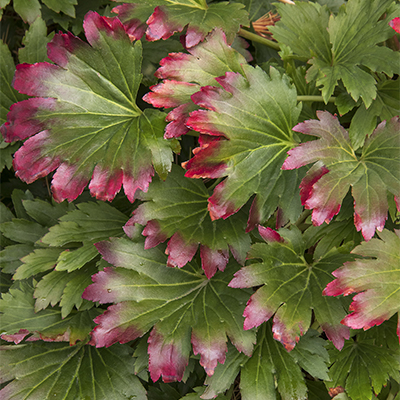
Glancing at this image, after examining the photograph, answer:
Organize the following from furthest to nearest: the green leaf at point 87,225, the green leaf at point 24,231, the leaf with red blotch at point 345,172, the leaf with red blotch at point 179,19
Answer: the green leaf at point 24,231 → the green leaf at point 87,225 → the leaf with red blotch at point 179,19 → the leaf with red blotch at point 345,172

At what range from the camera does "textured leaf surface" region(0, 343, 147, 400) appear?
3.13 feet

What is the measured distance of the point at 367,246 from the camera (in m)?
0.87

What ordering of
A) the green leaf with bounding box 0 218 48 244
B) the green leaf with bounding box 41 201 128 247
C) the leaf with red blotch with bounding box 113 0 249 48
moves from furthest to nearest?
the green leaf with bounding box 0 218 48 244
the green leaf with bounding box 41 201 128 247
the leaf with red blotch with bounding box 113 0 249 48

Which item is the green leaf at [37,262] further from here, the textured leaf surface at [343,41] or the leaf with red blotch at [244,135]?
the textured leaf surface at [343,41]

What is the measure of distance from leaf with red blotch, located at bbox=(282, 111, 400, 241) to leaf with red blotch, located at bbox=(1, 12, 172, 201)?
0.32 meters

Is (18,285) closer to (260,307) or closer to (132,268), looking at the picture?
(132,268)

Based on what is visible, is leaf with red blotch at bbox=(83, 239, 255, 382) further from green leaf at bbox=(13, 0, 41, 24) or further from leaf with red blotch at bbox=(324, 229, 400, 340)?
green leaf at bbox=(13, 0, 41, 24)

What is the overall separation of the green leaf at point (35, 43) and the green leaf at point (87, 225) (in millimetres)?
454

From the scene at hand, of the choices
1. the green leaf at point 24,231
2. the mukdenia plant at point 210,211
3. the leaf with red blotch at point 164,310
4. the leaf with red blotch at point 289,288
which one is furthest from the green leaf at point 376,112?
the green leaf at point 24,231

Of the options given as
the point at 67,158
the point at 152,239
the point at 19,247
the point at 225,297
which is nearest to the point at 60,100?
the point at 67,158

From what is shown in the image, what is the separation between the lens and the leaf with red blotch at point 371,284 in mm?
827

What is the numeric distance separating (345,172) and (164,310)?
0.52 m

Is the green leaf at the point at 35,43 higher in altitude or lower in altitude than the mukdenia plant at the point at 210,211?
higher

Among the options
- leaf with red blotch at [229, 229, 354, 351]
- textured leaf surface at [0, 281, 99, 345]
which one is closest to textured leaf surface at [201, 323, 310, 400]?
leaf with red blotch at [229, 229, 354, 351]
